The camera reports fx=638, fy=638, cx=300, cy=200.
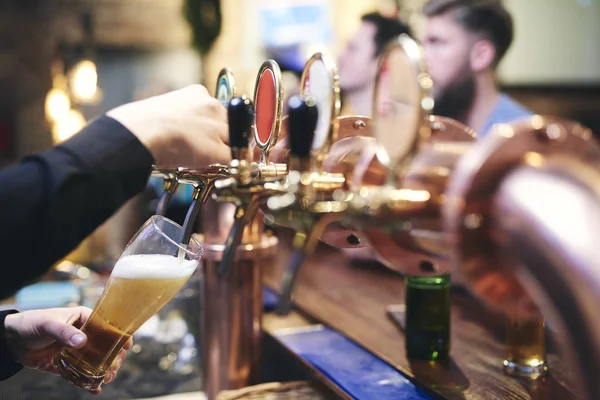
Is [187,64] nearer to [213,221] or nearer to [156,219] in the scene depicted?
[213,221]

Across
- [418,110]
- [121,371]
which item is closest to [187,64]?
[121,371]

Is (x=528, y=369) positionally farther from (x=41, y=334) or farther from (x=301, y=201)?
(x=41, y=334)

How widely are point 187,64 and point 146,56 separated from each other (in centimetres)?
39

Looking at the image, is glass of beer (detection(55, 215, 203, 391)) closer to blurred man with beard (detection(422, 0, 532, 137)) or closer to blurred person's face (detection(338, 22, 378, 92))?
blurred man with beard (detection(422, 0, 532, 137))

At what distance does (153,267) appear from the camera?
1.05 meters

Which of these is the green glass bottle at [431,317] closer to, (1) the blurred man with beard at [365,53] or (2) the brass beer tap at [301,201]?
(2) the brass beer tap at [301,201]

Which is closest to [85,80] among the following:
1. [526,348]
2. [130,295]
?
[130,295]

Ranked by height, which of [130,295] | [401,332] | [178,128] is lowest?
[401,332]

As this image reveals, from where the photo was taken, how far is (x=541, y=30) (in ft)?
17.6

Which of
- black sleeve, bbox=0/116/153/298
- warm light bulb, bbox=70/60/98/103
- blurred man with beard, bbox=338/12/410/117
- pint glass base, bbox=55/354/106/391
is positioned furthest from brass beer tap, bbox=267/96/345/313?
warm light bulb, bbox=70/60/98/103

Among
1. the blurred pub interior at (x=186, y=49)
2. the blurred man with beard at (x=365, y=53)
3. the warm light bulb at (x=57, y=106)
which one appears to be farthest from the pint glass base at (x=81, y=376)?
the warm light bulb at (x=57, y=106)

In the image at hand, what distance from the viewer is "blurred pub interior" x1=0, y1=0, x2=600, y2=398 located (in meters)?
5.38

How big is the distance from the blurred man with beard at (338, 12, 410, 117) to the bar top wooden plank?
5.44 ft

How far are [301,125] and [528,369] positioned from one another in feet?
2.46
